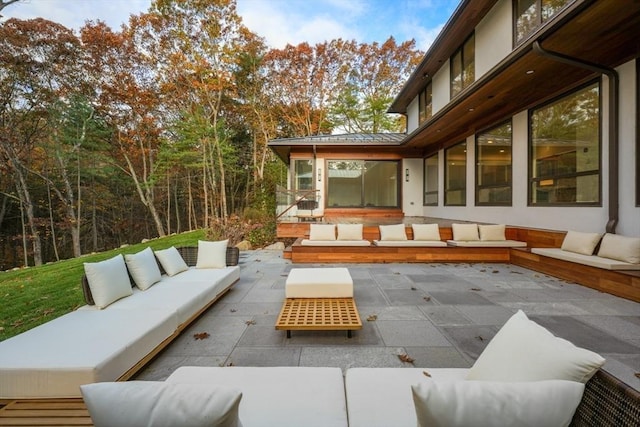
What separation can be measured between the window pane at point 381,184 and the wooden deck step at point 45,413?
1004 centimetres

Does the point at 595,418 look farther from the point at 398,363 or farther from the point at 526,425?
the point at 398,363

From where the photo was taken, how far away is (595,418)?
104 centimetres

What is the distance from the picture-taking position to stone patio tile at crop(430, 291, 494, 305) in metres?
3.85

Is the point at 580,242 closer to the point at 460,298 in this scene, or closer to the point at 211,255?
the point at 460,298

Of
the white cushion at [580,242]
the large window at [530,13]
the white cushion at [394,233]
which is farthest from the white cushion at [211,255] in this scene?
the large window at [530,13]

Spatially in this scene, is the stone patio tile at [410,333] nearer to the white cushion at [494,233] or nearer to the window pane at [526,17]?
the white cushion at [494,233]

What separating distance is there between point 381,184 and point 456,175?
2.93 meters

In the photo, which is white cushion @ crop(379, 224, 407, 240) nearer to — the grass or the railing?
the railing

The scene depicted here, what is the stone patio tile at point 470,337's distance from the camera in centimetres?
258

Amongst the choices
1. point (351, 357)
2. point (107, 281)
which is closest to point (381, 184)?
point (351, 357)

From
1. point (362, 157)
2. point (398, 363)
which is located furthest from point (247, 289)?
point (362, 157)

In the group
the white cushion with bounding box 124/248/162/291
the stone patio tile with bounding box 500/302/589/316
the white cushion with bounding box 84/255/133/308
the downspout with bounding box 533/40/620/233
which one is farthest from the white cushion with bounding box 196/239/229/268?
the downspout with bounding box 533/40/620/233

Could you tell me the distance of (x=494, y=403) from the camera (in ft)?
Result: 2.84

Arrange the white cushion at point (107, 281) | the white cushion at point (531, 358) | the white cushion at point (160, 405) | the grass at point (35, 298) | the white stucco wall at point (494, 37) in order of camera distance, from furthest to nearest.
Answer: the white stucco wall at point (494, 37), the grass at point (35, 298), the white cushion at point (107, 281), the white cushion at point (531, 358), the white cushion at point (160, 405)
